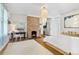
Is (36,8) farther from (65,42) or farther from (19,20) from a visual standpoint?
(65,42)

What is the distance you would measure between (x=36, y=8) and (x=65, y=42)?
2.81 ft

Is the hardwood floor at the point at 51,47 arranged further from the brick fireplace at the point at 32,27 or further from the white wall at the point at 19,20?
the white wall at the point at 19,20

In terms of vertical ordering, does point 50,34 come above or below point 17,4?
below

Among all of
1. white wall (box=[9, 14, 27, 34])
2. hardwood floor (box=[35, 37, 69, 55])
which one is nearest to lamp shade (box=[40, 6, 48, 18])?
white wall (box=[9, 14, 27, 34])

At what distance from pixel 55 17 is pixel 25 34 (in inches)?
26.9

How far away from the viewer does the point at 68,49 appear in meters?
2.39

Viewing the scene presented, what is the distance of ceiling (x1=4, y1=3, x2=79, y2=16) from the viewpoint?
2440 mm

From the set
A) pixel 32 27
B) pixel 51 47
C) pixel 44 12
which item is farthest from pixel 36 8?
pixel 51 47

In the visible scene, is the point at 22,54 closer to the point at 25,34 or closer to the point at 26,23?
the point at 25,34

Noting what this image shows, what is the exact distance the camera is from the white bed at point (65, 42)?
2.36 meters

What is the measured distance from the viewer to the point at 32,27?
2.61 meters

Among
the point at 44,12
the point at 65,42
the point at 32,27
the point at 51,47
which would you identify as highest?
the point at 44,12
